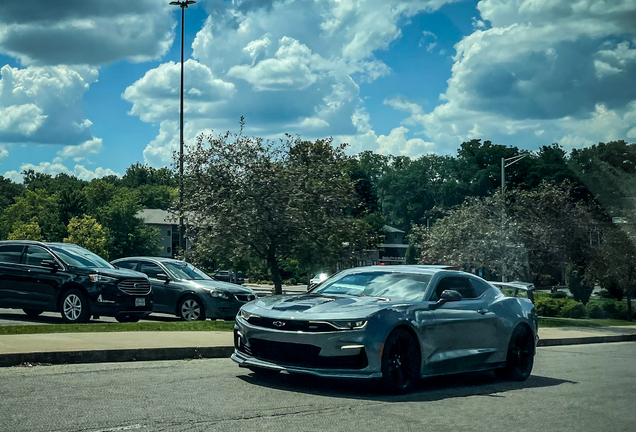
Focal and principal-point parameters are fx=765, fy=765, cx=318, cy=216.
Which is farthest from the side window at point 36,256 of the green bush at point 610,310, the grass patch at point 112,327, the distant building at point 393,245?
the distant building at point 393,245

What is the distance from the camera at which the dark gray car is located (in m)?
18.2

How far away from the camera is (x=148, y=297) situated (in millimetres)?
16719

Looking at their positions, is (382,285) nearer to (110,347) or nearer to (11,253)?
(110,347)

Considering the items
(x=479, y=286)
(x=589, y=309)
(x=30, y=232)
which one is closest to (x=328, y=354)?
(x=479, y=286)

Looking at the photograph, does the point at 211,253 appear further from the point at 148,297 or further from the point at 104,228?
the point at 104,228

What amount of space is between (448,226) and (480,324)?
948 inches

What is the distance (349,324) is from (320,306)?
1.87 ft

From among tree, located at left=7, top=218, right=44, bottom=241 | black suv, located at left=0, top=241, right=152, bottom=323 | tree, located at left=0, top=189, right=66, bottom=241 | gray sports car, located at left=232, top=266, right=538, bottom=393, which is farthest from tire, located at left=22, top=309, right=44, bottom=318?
tree, located at left=0, top=189, right=66, bottom=241

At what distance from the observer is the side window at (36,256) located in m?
Answer: 16.3

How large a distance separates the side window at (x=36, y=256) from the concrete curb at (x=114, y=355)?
6.19 meters

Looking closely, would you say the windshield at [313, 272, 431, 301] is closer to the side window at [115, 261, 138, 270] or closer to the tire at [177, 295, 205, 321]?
the tire at [177, 295, 205, 321]

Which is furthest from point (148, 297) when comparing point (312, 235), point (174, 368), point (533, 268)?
point (533, 268)

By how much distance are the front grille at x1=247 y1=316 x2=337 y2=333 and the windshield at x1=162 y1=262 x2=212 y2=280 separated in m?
10.7

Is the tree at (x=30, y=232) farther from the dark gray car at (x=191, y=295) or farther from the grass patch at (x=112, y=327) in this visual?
the grass patch at (x=112, y=327)
